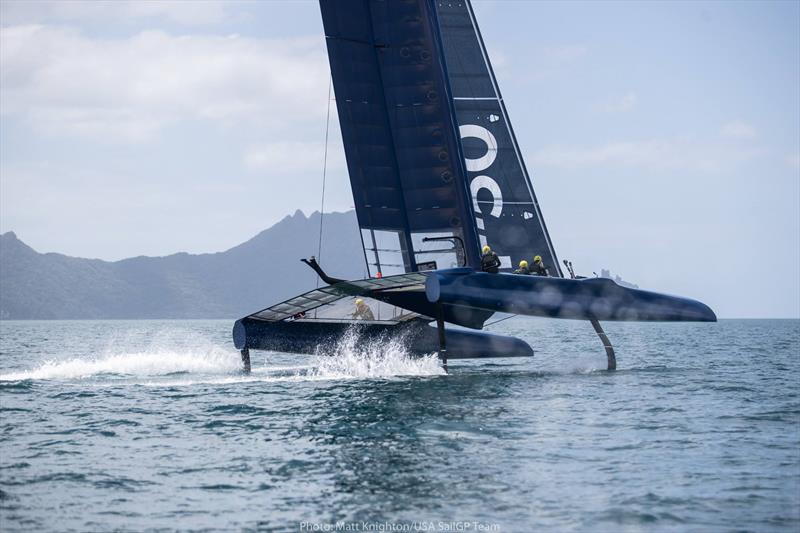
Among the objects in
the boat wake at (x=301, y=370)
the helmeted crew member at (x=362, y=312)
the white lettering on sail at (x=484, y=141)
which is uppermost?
the white lettering on sail at (x=484, y=141)

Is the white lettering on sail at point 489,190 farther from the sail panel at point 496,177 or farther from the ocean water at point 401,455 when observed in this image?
the ocean water at point 401,455

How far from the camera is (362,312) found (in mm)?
22312

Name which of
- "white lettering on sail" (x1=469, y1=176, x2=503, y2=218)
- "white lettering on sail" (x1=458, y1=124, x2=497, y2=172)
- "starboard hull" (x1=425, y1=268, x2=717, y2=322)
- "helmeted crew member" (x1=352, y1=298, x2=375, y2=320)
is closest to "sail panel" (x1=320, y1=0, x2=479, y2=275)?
"white lettering on sail" (x1=469, y1=176, x2=503, y2=218)

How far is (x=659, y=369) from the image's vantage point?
85.0ft

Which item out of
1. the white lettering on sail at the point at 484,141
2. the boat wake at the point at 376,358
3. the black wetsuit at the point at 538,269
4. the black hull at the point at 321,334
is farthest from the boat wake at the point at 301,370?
the white lettering on sail at the point at 484,141

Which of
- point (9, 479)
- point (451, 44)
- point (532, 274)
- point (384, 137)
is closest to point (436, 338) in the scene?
point (532, 274)

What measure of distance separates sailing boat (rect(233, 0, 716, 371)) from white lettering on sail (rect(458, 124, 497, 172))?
2 centimetres

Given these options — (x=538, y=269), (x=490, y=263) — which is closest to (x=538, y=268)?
(x=538, y=269)

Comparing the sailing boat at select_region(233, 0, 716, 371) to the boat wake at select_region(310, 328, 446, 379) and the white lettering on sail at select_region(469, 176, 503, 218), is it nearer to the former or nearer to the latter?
the white lettering on sail at select_region(469, 176, 503, 218)

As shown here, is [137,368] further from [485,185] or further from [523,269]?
[523,269]

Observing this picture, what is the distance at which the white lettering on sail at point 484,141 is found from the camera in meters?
22.7

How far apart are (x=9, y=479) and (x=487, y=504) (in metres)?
5.13

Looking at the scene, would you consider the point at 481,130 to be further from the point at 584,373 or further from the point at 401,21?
the point at 584,373

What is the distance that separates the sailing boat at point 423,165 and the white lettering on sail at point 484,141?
0.02 metres
